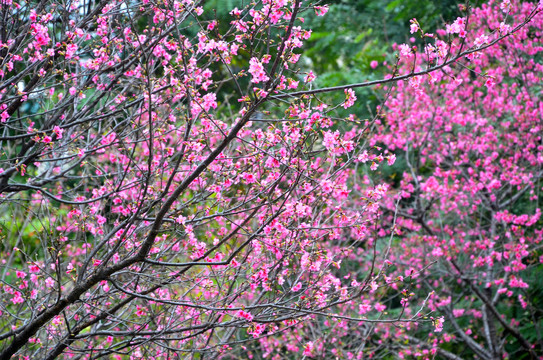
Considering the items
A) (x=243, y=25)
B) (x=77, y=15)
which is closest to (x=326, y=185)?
(x=243, y=25)

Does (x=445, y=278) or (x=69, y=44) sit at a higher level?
(x=69, y=44)

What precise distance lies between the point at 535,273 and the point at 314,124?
6.51 m

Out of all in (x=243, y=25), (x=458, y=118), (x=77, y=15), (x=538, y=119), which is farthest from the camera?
(x=458, y=118)

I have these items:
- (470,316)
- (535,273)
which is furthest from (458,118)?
(470,316)

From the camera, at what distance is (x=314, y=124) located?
121 inches

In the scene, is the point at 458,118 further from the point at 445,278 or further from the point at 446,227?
the point at 445,278

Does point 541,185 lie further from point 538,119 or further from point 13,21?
point 13,21

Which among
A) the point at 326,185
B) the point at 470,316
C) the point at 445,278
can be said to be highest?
the point at 326,185

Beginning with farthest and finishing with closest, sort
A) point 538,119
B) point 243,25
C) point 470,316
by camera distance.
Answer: point 470,316, point 538,119, point 243,25

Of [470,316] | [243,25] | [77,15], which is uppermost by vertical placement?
[77,15]

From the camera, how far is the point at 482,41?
296cm

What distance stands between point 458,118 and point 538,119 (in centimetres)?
106

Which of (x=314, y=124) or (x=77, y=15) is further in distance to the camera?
(x=77, y=15)

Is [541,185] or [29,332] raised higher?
[541,185]
